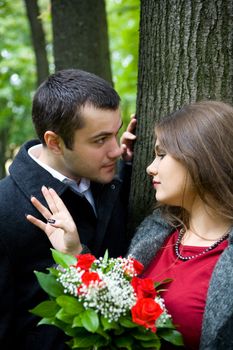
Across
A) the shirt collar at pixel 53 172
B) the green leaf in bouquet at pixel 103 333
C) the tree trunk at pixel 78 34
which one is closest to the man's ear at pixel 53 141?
→ the shirt collar at pixel 53 172

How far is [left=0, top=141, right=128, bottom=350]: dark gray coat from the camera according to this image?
2916 millimetres

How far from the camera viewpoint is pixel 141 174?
11.5 feet

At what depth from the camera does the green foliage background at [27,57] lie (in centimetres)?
761

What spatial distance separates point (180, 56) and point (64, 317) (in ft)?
5.82

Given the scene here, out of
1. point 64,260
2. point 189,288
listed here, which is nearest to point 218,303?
point 189,288

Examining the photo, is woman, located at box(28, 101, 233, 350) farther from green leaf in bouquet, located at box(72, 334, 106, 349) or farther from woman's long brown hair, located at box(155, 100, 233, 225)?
green leaf in bouquet, located at box(72, 334, 106, 349)

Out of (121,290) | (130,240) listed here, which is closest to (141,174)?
(130,240)

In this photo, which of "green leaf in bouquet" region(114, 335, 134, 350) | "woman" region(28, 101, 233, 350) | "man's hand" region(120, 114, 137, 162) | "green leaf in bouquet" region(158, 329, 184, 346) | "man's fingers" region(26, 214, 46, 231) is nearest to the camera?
"green leaf in bouquet" region(114, 335, 134, 350)

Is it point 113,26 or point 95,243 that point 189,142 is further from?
point 113,26

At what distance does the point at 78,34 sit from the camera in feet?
16.3

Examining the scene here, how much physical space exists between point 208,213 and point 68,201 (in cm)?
84

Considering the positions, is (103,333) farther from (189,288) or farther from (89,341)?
(189,288)

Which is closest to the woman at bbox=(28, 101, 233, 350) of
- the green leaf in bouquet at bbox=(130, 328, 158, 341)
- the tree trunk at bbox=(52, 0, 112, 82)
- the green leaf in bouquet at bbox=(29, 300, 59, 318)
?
the green leaf in bouquet at bbox=(130, 328, 158, 341)

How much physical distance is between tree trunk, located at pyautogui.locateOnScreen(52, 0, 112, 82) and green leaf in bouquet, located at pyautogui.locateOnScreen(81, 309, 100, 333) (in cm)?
319
